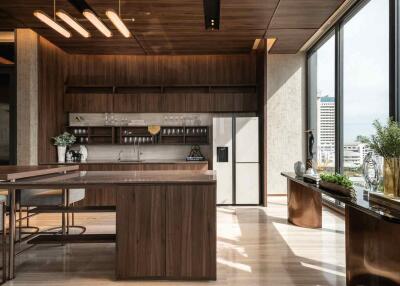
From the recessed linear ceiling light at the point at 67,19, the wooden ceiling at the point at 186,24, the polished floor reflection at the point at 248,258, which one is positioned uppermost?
the wooden ceiling at the point at 186,24

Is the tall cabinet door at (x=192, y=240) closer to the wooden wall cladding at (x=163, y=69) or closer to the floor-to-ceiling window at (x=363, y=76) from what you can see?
the floor-to-ceiling window at (x=363, y=76)

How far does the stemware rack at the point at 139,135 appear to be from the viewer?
7211mm

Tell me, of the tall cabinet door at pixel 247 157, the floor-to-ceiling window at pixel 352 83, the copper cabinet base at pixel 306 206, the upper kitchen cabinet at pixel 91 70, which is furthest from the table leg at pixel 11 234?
the upper kitchen cabinet at pixel 91 70

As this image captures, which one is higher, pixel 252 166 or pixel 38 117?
pixel 38 117

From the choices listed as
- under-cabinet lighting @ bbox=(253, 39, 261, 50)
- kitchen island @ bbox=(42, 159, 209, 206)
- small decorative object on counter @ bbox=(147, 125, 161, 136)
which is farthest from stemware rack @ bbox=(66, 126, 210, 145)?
under-cabinet lighting @ bbox=(253, 39, 261, 50)

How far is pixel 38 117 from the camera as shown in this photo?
19.8ft

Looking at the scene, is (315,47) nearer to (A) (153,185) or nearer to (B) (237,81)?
(B) (237,81)

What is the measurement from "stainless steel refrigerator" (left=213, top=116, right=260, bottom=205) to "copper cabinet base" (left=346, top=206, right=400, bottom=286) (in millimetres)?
3781

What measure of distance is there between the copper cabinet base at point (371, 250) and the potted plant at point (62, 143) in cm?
538

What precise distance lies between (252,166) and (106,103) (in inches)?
126

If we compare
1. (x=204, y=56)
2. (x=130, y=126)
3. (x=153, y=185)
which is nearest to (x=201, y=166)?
(x=130, y=126)

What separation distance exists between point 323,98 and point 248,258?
167 inches

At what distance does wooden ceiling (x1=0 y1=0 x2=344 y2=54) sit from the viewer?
15.3 ft

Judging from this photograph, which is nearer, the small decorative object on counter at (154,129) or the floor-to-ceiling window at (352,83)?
the floor-to-ceiling window at (352,83)
